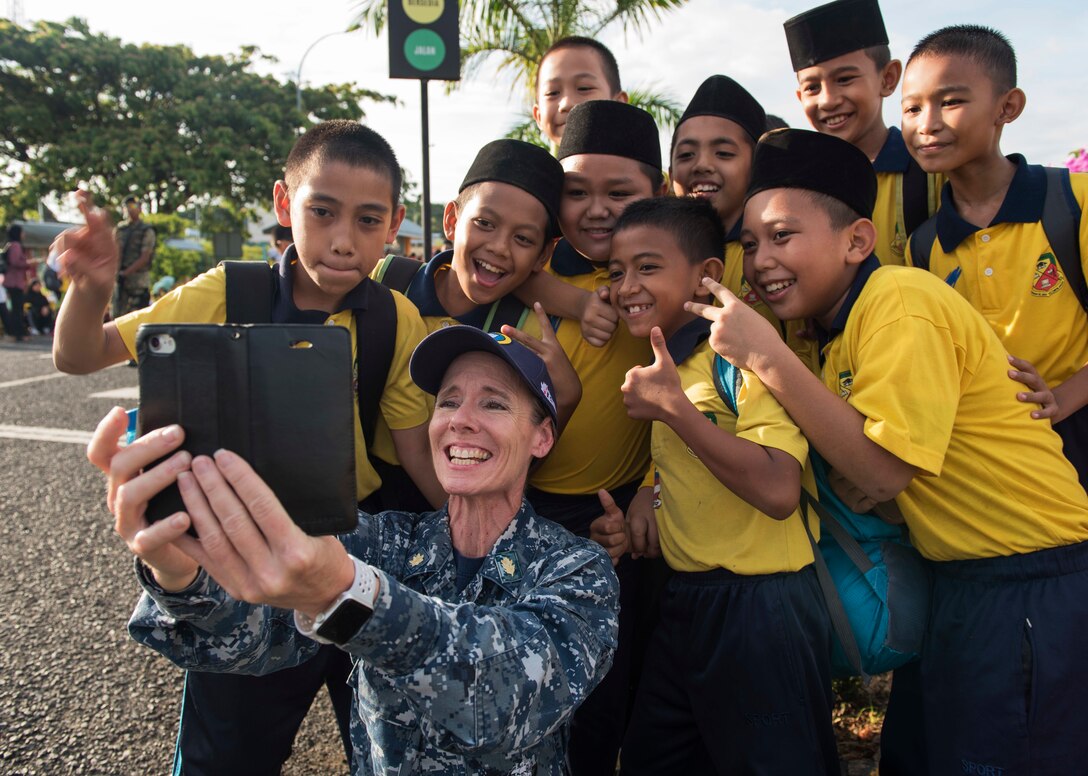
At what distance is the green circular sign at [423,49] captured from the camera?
514 centimetres

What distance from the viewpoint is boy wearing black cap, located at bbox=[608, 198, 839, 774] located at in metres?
1.91

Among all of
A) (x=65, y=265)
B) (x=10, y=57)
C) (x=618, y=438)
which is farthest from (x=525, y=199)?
(x=10, y=57)

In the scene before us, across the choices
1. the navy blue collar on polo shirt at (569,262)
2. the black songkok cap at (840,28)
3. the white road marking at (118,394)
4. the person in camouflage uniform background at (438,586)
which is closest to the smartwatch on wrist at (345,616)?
the person in camouflage uniform background at (438,586)

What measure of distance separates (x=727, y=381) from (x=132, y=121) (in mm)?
28993

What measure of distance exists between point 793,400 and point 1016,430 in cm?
65

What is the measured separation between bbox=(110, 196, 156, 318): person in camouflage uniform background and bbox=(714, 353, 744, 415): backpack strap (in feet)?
37.6

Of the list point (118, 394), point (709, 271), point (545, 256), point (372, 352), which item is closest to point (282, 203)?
point (372, 352)

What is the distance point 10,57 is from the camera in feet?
81.0

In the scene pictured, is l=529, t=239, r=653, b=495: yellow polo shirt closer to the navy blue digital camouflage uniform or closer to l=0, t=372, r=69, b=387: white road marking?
the navy blue digital camouflage uniform

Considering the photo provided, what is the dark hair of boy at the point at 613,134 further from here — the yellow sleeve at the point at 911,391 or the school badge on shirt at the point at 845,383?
the yellow sleeve at the point at 911,391

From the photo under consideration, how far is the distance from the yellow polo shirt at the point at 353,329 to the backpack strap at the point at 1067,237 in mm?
1946

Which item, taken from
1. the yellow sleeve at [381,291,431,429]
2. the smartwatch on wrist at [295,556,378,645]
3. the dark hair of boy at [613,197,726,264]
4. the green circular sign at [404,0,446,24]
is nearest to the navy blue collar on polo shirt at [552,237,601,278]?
the dark hair of boy at [613,197,726,264]

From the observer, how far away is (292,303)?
2.39 metres

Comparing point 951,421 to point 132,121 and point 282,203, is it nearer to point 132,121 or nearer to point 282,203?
point 282,203
